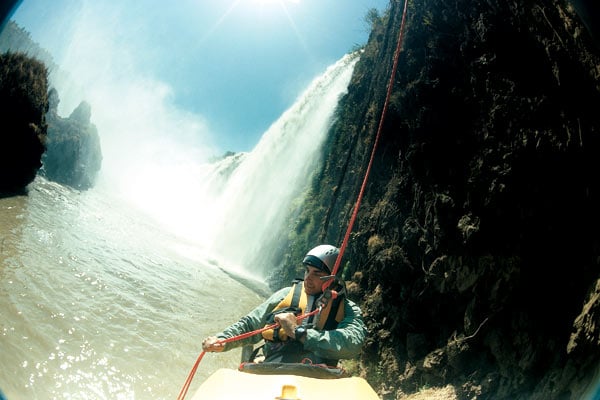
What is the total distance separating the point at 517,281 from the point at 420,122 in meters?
3.51

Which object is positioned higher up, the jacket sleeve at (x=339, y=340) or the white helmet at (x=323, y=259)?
the white helmet at (x=323, y=259)

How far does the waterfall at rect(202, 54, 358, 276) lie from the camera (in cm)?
1795

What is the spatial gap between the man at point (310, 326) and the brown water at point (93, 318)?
6.92 ft

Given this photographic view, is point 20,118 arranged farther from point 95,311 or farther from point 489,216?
point 489,216

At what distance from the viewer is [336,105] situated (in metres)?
16.7

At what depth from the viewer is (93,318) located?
5.07 meters

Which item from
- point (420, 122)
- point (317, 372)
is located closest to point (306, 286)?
point (317, 372)

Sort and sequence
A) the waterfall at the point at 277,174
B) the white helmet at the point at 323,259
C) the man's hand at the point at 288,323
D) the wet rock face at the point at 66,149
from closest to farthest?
the man's hand at the point at 288,323 → the white helmet at the point at 323,259 → the waterfall at the point at 277,174 → the wet rock face at the point at 66,149

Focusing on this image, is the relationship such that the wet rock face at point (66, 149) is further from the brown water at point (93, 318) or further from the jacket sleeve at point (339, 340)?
the jacket sleeve at point (339, 340)

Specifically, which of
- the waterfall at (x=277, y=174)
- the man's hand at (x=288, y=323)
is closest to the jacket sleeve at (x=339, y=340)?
the man's hand at (x=288, y=323)

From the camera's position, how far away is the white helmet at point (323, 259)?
300 cm

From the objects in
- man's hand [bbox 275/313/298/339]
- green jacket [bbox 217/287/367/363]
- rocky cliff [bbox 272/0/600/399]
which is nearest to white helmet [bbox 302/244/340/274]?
green jacket [bbox 217/287/367/363]

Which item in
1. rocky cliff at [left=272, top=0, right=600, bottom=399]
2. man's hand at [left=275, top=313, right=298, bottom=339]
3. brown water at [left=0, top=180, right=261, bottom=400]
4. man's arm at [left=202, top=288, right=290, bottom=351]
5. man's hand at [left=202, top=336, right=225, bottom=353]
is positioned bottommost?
brown water at [left=0, top=180, right=261, bottom=400]

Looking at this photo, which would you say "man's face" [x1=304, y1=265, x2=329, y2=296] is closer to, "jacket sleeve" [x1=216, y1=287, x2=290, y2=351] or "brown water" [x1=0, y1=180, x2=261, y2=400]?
"jacket sleeve" [x1=216, y1=287, x2=290, y2=351]
